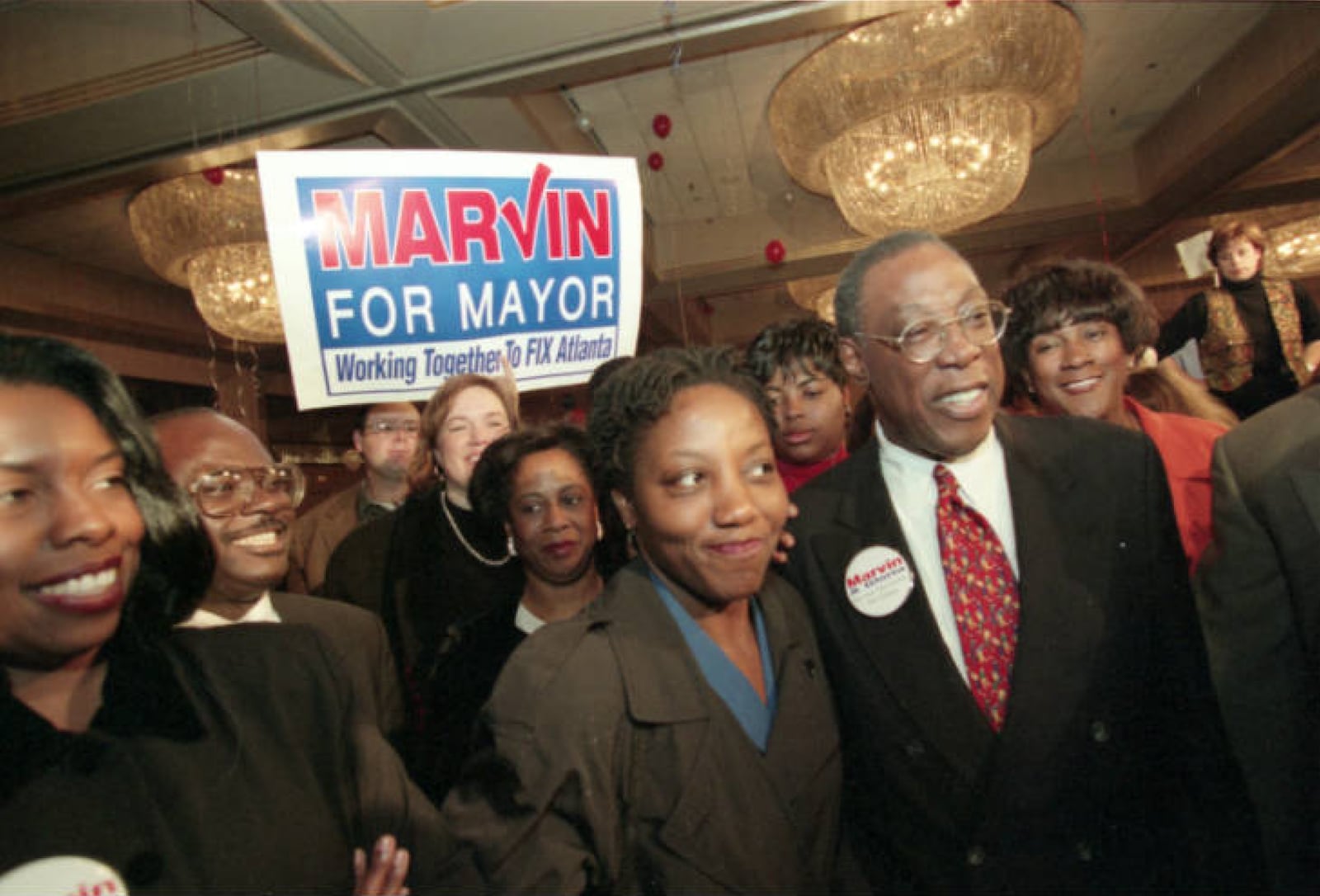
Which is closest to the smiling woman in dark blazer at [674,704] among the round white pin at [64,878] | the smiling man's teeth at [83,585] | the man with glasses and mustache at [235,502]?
the round white pin at [64,878]

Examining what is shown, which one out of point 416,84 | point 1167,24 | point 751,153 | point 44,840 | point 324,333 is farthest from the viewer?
point 751,153

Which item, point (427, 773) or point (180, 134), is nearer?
point (427, 773)

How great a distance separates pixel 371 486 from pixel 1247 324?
4335 mm

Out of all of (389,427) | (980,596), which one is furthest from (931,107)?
(389,427)

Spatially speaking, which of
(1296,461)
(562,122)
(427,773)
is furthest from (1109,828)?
(562,122)

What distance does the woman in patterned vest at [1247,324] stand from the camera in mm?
3668

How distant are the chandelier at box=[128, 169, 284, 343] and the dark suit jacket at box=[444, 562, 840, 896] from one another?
333cm

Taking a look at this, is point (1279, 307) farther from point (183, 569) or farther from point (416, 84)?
point (183, 569)

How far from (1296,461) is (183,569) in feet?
5.63

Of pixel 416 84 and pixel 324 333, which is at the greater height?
pixel 416 84

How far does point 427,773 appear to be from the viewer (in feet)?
6.09

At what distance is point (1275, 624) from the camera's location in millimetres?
1271

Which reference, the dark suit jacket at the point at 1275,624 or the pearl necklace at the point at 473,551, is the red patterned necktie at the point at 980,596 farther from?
the pearl necklace at the point at 473,551

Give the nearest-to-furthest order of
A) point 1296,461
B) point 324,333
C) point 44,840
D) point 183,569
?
point 44,840
point 183,569
point 1296,461
point 324,333
